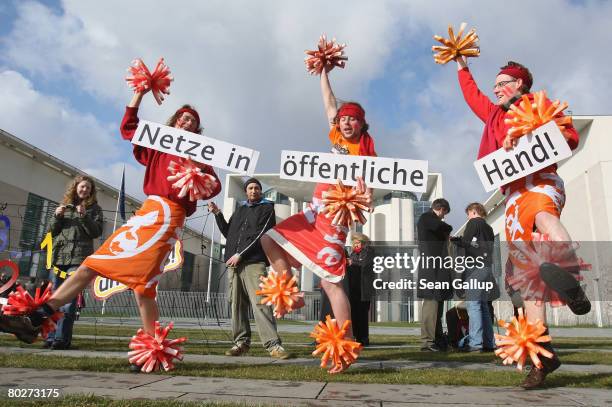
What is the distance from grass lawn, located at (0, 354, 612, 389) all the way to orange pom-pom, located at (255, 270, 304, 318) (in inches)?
16.7

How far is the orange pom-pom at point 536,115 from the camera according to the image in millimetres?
2727

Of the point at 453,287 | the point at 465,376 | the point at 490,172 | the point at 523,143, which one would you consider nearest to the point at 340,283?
the point at 465,376

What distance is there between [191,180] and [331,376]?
5.41 feet

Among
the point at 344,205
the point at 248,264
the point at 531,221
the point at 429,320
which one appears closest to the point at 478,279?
the point at 429,320

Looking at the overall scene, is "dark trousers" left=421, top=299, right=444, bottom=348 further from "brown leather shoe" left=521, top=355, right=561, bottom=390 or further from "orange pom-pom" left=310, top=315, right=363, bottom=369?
"brown leather shoe" left=521, top=355, right=561, bottom=390

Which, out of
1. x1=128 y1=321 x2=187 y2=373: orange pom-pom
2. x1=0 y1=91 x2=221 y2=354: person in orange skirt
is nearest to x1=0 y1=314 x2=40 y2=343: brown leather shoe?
x1=0 y1=91 x2=221 y2=354: person in orange skirt

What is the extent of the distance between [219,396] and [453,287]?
417cm

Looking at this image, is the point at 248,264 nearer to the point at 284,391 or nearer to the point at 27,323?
the point at 27,323

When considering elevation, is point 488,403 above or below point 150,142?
below

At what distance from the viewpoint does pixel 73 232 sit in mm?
4906

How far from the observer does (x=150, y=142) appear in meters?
3.48

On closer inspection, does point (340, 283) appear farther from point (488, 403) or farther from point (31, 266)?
point (31, 266)

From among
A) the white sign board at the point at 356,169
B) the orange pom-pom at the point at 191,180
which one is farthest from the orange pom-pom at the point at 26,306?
the white sign board at the point at 356,169

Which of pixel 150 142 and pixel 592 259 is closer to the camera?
pixel 150 142
